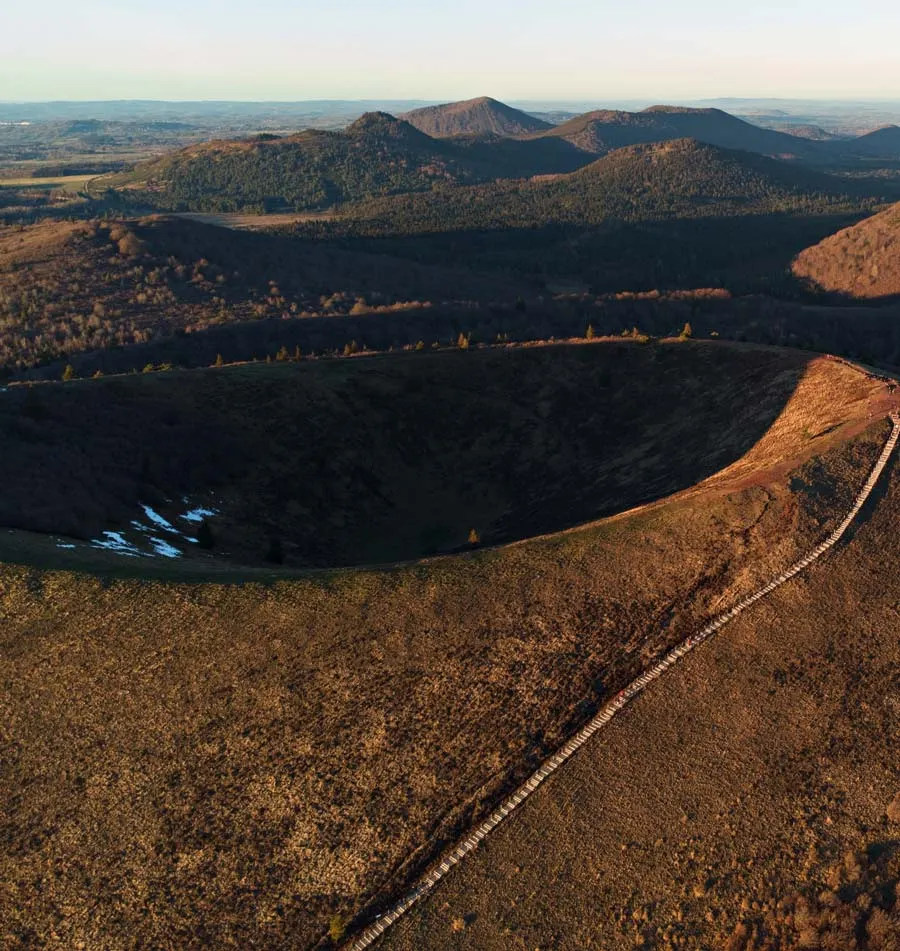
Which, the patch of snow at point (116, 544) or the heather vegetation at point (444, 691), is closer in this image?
the heather vegetation at point (444, 691)

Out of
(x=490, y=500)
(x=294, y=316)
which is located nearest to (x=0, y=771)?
(x=490, y=500)

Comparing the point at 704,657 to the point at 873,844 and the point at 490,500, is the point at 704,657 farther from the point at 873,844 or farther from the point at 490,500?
the point at 490,500

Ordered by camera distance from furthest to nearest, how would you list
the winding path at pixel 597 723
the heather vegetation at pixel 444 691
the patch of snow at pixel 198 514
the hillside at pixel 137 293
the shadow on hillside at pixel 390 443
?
the hillside at pixel 137 293 < the patch of snow at pixel 198 514 < the shadow on hillside at pixel 390 443 < the heather vegetation at pixel 444 691 < the winding path at pixel 597 723

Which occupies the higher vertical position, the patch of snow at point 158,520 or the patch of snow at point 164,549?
the patch of snow at point 164,549

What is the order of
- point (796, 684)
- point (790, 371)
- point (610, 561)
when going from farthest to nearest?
point (790, 371)
point (610, 561)
point (796, 684)

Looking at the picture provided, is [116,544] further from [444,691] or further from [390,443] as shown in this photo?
[390,443]

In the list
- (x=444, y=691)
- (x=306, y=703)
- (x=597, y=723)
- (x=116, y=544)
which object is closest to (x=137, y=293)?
(x=116, y=544)

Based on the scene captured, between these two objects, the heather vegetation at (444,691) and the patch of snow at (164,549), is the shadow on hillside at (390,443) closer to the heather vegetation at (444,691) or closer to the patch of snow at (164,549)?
the heather vegetation at (444,691)

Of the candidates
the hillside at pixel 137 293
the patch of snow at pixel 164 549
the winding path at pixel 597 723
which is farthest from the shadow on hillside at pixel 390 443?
the hillside at pixel 137 293
